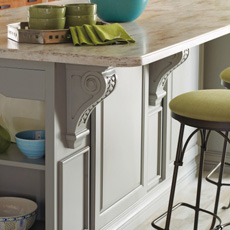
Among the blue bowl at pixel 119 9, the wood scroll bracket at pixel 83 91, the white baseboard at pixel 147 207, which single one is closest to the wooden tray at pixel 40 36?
the wood scroll bracket at pixel 83 91

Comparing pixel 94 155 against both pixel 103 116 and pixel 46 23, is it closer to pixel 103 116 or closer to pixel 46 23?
pixel 103 116

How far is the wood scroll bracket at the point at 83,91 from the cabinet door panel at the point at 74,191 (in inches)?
3.8

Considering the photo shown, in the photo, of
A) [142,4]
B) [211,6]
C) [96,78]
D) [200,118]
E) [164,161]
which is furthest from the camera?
[211,6]

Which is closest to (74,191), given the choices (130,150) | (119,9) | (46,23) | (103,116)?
(103,116)

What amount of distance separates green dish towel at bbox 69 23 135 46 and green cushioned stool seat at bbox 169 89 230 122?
37cm

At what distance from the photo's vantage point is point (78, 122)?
231 centimetres

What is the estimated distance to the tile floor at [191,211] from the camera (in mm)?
3279

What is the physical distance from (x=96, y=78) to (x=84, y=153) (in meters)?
0.44

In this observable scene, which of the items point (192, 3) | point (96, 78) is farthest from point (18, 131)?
point (192, 3)

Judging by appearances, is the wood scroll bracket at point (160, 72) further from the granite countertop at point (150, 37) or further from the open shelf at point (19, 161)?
the open shelf at point (19, 161)

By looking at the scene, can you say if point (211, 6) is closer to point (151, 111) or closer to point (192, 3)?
point (192, 3)

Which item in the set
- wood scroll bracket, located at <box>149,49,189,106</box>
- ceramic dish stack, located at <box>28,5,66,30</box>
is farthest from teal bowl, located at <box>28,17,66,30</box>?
wood scroll bracket, located at <box>149,49,189,106</box>

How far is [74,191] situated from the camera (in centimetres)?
246

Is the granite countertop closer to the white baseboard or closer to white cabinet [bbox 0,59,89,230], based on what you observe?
white cabinet [bbox 0,59,89,230]
